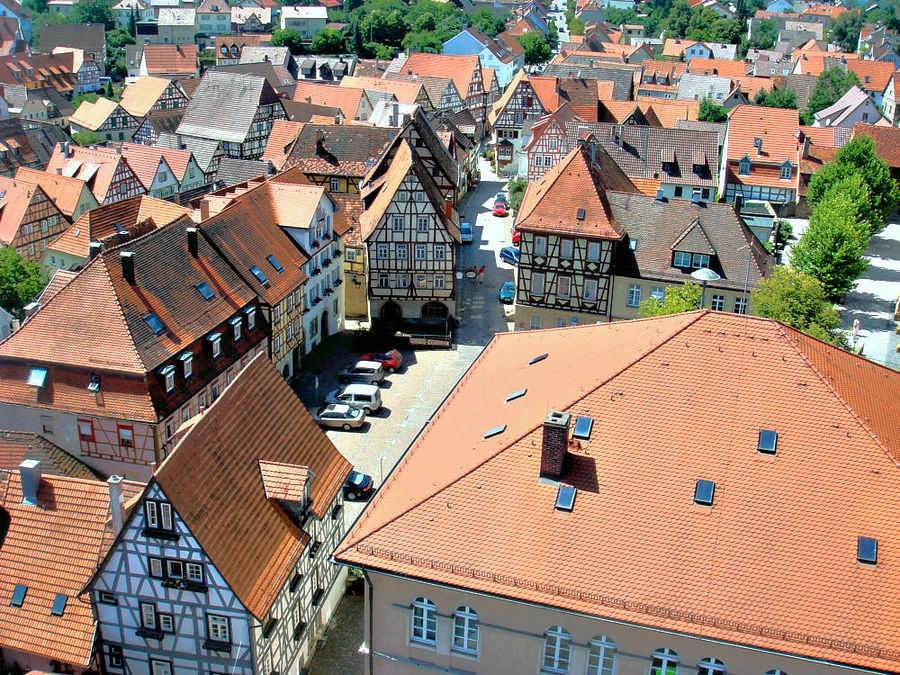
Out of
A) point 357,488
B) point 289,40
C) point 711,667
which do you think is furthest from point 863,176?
point 289,40

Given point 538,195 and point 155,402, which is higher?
point 538,195

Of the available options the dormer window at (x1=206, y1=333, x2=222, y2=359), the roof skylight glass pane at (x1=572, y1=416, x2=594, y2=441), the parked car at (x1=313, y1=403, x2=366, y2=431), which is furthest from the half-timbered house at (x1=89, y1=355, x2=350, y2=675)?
the parked car at (x1=313, y1=403, x2=366, y2=431)

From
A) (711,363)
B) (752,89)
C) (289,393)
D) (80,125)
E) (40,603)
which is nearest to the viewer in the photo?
(711,363)

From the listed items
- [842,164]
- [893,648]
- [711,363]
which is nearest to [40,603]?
[711,363]

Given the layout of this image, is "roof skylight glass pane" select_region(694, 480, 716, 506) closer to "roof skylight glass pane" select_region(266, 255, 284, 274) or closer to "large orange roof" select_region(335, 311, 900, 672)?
"large orange roof" select_region(335, 311, 900, 672)

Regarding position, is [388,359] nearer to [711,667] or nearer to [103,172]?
[711,667]

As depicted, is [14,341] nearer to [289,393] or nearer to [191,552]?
[289,393]
